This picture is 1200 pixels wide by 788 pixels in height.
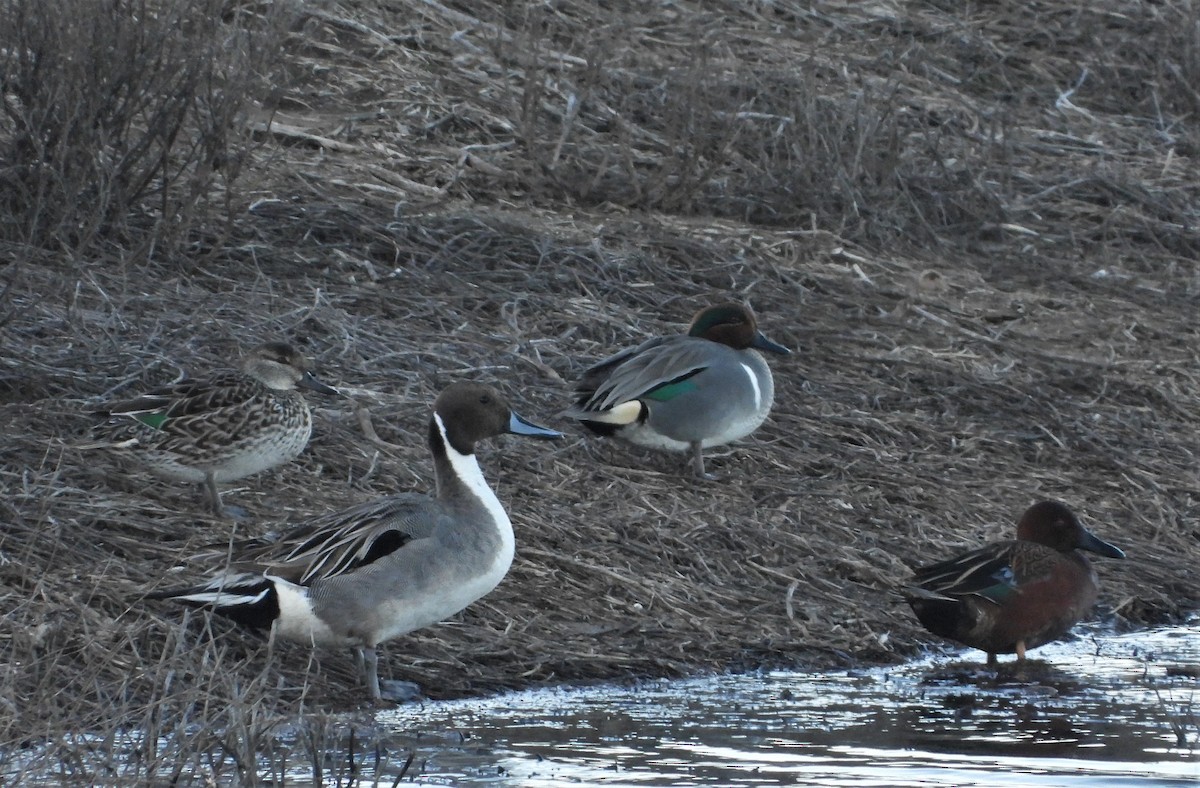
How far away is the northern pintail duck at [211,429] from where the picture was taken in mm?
5809

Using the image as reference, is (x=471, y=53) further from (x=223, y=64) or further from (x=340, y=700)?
(x=340, y=700)

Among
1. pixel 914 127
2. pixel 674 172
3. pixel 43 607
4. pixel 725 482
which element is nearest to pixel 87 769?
pixel 43 607

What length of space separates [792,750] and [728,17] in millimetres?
7939

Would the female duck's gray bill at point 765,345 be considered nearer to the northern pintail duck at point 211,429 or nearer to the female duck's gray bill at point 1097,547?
the female duck's gray bill at point 1097,547

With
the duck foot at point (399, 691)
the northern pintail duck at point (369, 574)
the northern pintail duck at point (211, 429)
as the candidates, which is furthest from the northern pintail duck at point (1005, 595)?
the northern pintail duck at point (211, 429)

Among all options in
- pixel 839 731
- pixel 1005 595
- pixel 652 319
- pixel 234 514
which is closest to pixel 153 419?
pixel 234 514

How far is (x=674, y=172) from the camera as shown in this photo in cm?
972

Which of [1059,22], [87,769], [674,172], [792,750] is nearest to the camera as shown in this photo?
[87,769]

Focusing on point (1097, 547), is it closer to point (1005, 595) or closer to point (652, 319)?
point (1005, 595)

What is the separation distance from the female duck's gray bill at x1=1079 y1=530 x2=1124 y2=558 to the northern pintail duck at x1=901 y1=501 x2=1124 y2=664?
7cm

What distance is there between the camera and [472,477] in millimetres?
5391

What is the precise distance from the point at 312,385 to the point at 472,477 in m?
1.17

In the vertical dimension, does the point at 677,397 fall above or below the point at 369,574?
below

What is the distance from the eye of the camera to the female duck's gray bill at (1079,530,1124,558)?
616 cm
